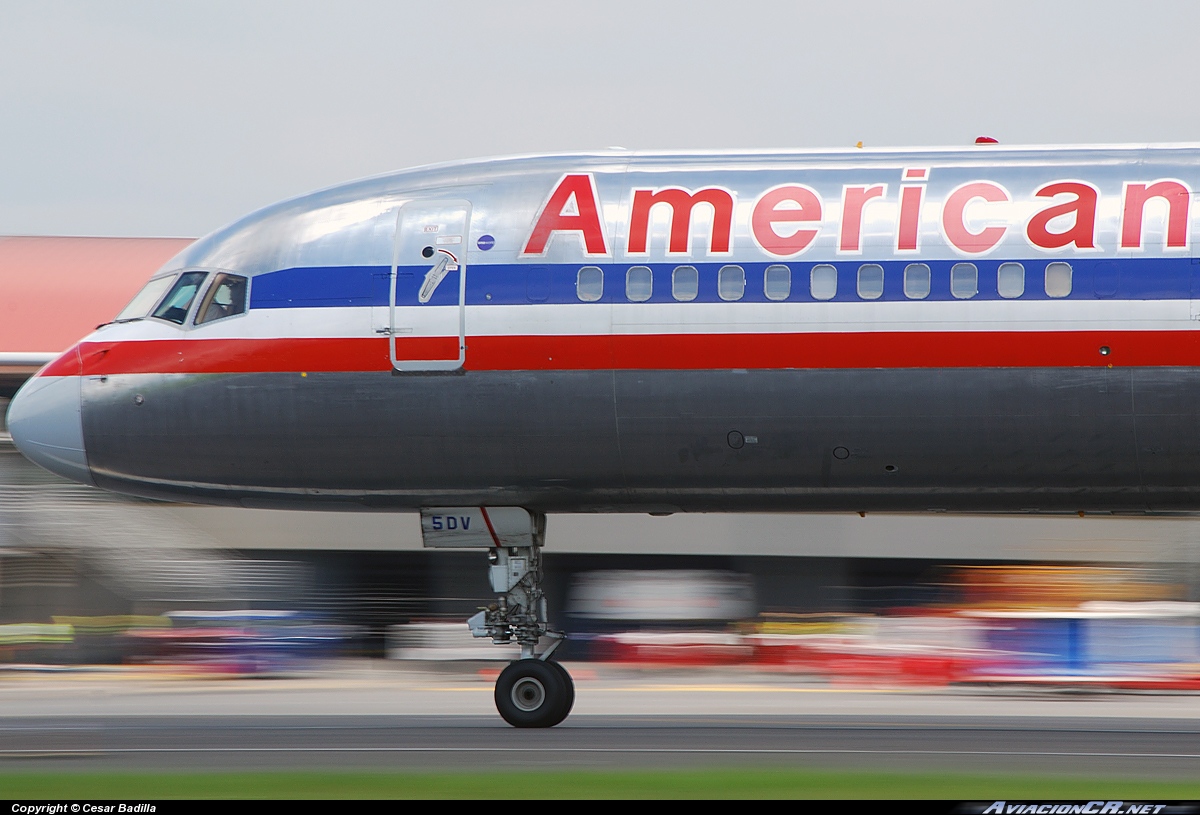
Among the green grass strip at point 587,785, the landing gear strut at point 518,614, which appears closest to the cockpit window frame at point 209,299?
the landing gear strut at point 518,614

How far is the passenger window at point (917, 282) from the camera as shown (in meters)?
13.0

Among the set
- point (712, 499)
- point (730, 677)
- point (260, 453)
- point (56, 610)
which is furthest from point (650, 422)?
point (56, 610)

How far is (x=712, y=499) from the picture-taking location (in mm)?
14055

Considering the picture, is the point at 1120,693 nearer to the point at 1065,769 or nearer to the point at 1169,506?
the point at 1169,506

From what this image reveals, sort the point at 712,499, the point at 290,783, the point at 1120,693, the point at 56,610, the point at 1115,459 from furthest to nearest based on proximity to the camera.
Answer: the point at 56,610, the point at 1120,693, the point at 712,499, the point at 1115,459, the point at 290,783

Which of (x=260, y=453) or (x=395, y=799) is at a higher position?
(x=260, y=453)

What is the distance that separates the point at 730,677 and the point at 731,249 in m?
12.8

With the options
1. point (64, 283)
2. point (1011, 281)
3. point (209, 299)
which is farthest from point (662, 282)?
point (64, 283)

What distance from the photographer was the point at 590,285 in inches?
532

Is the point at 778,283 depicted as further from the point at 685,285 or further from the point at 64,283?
the point at 64,283

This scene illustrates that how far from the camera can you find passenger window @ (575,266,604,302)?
44.3 ft

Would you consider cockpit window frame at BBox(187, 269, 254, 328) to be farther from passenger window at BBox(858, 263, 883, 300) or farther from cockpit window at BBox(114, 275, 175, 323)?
passenger window at BBox(858, 263, 883, 300)

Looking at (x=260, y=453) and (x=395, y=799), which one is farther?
(x=260, y=453)

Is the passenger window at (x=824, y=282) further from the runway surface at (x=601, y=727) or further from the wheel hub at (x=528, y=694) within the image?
the wheel hub at (x=528, y=694)
